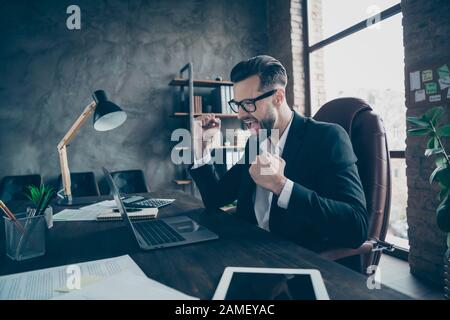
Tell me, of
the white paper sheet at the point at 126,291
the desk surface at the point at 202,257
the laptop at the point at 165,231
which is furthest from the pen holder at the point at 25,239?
the white paper sheet at the point at 126,291

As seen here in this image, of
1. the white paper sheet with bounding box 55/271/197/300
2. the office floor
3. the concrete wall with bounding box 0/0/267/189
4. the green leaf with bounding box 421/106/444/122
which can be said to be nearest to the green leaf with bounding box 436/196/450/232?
the green leaf with bounding box 421/106/444/122

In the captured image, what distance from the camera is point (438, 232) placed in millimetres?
2381

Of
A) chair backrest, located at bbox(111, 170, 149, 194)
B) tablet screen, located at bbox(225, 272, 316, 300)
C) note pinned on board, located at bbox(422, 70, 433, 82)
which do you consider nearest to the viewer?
tablet screen, located at bbox(225, 272, 316, 300)

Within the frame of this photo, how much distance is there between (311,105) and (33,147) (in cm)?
333

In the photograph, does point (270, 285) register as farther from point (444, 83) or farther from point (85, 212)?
point (444, 83)

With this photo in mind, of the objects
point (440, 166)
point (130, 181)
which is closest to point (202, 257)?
point (440, 166)

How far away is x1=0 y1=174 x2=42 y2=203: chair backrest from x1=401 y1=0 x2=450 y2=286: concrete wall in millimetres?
3539

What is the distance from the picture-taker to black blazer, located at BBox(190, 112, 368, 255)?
1.06 meters

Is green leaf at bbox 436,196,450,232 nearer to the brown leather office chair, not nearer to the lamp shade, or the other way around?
the brown leather office chair

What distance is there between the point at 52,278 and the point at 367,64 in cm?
350

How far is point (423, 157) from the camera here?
8.09 ft

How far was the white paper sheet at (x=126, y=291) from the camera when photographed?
0.63 m
